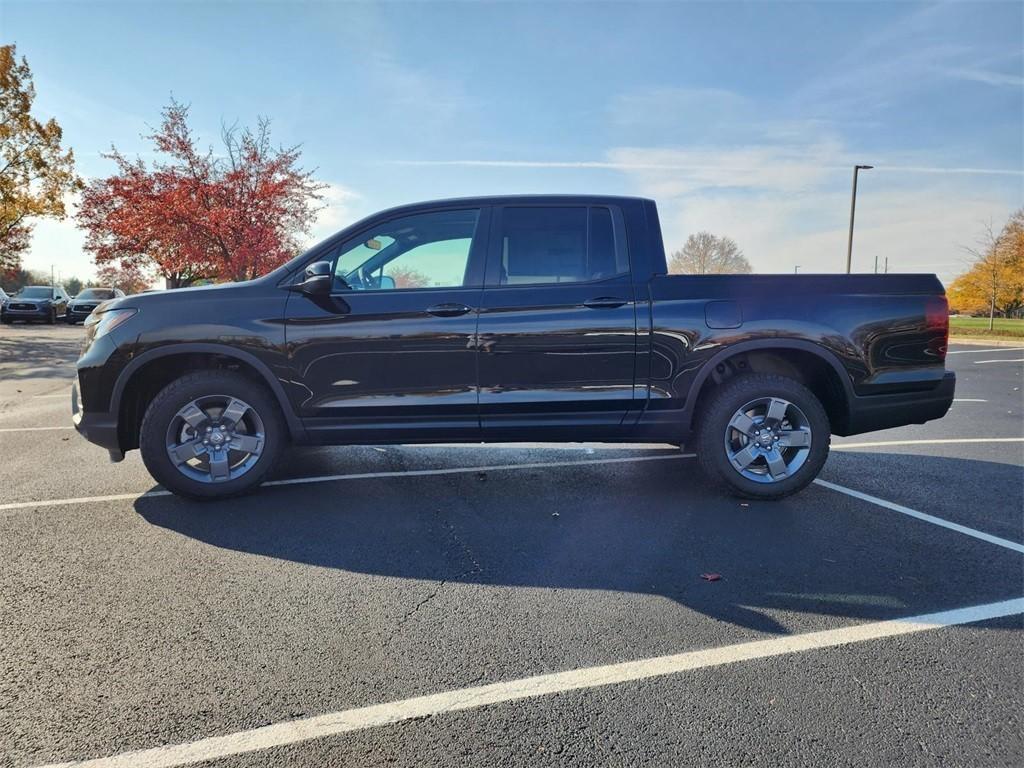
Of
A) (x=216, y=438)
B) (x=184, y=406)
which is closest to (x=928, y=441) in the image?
(x=216, y=438)

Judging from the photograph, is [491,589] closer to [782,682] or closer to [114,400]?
[782,682]

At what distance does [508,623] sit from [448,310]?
81.9 inches

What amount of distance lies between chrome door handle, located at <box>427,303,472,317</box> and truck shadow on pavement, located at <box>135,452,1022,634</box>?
1.23m

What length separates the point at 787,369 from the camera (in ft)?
14.3

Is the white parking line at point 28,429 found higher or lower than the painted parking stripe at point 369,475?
higher

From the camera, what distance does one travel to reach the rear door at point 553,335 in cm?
398

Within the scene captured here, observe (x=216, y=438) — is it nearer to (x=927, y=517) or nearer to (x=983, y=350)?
(x=927, y=517)

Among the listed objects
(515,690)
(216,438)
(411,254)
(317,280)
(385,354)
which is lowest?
(515,690)

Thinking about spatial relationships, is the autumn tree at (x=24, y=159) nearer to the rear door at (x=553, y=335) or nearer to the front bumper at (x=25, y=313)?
the front bumper at (x=25, y=313)

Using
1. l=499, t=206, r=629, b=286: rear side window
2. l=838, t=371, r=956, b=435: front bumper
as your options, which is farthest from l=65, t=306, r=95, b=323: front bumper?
l=838, t=371, r=956, b=435: front bumper

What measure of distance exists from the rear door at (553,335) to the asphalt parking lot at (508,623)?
583mm

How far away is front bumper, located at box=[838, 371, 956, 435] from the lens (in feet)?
13.6

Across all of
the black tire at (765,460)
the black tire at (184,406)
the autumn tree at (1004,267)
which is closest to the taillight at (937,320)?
the black tire at (765,460)

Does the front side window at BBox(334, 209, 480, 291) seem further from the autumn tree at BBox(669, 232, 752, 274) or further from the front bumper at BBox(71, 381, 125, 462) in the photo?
the autumn tree at BBox(669, 232, 752, 274)
